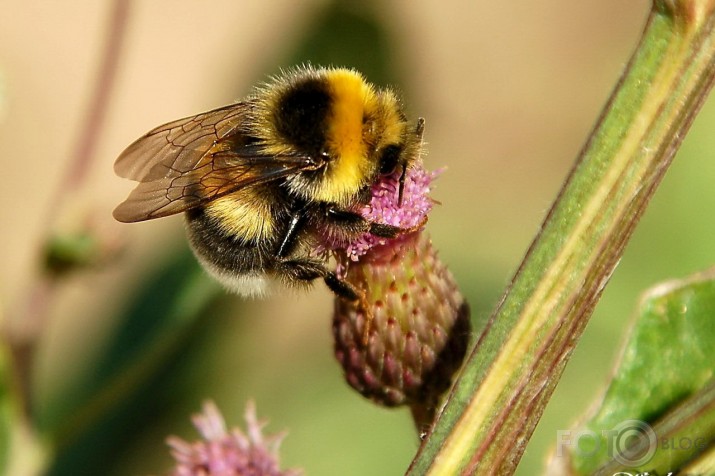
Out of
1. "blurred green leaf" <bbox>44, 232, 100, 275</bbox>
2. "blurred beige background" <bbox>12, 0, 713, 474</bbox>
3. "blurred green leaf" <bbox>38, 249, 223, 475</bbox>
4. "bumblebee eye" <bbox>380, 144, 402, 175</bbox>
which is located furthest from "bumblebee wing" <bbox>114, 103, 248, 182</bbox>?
"blurred beige background" <bbox>12, 0, 713, 474</bbox>

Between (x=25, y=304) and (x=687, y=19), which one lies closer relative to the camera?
(x=687, y=19)

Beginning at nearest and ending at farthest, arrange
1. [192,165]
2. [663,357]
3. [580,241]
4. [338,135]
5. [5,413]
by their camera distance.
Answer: [580,241] → [663,357] → [338,135] → [192,165] → [5,413]

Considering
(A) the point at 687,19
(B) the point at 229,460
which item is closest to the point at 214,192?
(B) the point at 229,460

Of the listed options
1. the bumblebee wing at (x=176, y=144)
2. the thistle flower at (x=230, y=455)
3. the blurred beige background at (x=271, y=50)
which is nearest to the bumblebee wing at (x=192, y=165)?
the bumblebee wing at (x=176, y=144)

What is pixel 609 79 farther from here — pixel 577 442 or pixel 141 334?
pixel 577 442

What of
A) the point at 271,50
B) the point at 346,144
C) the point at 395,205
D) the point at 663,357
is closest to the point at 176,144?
the point at 346,144

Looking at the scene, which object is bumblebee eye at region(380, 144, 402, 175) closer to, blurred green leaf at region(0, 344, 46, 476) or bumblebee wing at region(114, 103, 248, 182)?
bumblebee wing at region(114, 103, 248, 182)

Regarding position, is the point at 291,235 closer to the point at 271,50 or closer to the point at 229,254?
the point at 229,254
